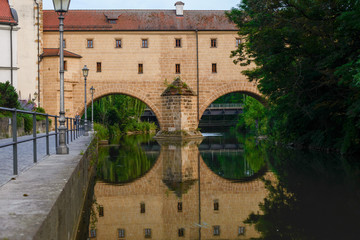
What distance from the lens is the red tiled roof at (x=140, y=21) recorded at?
111 ft

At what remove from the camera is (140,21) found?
34594 mm

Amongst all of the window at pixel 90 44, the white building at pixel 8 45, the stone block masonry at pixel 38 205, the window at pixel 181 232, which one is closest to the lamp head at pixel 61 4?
the stone block masonry at pixel 38 205

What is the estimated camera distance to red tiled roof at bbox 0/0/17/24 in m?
30.0

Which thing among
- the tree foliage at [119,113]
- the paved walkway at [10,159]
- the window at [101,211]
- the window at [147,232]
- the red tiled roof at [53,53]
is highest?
the red tiled roof at [53,53]

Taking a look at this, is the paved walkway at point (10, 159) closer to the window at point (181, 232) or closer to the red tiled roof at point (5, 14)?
the window at point (181, 232)

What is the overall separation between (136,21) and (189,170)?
24715 millimetres

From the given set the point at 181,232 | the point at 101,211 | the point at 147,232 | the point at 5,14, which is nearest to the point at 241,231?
the point at 181,232

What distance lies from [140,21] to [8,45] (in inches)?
394

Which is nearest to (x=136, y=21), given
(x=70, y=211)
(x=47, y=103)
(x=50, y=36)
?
(x=50, y=36)

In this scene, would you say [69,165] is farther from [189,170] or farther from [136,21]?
[136,21]

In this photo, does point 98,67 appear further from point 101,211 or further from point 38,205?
point 38,205

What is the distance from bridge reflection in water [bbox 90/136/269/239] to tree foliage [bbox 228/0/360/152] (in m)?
6.26

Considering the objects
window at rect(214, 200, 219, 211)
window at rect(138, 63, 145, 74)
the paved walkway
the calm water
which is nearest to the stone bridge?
window at rect(138, 63, 145, 74)

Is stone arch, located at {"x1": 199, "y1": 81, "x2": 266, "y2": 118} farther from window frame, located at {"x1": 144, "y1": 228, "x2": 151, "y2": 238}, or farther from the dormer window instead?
window frame, located at {"x1": 144, "y1": 228, "x2": 151, "y2": 238}
